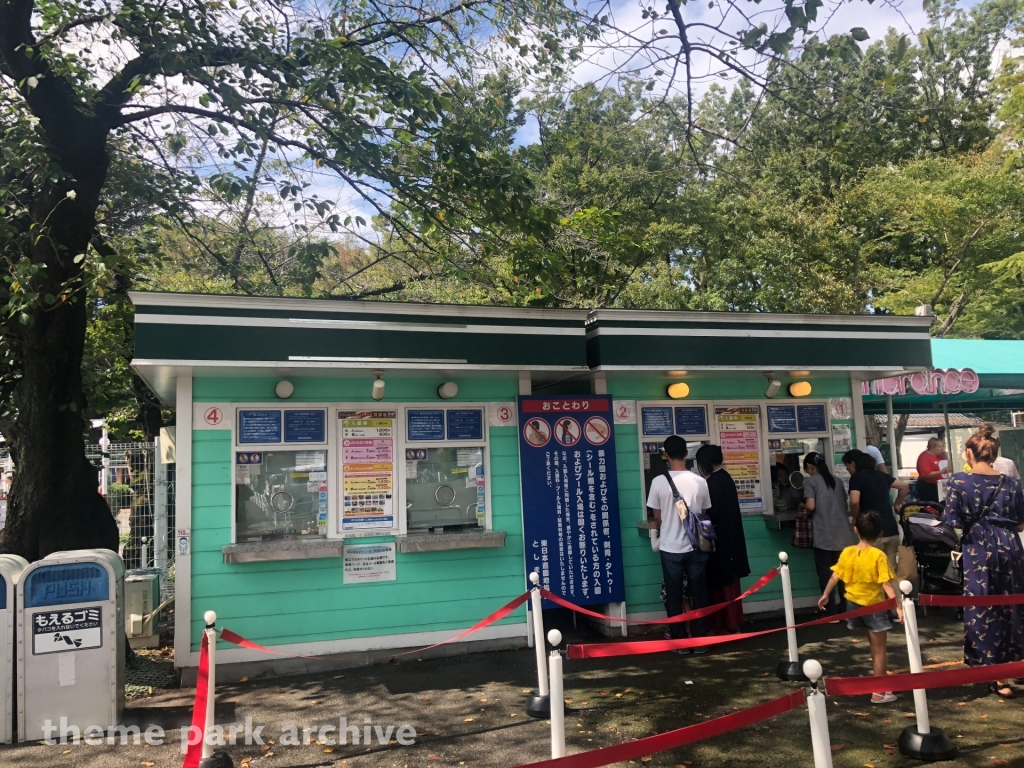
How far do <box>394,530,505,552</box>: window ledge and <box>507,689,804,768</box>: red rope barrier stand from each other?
397 centimetres

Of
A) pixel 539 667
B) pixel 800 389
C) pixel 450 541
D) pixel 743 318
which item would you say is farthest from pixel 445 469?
pixel 800 389

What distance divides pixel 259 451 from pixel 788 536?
5585 mm

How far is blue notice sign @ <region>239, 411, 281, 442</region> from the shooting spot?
22.2 feet

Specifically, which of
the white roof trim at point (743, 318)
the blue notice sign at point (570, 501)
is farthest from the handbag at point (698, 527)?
the white roof trim at point (743, 318)

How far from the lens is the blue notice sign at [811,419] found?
8633 millimetres

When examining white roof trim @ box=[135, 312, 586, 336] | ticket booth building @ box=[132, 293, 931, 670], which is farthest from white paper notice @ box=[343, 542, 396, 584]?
white roof trim @ box=[135, 312, 586, 336]

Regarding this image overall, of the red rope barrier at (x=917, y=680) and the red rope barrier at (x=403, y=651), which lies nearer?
the red rope barrier at (x=917, y=680)

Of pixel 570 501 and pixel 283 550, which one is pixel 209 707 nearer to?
pixel 283 550

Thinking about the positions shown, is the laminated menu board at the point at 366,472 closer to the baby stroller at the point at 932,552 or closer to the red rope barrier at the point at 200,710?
the red rope barrier at the point at 200,710

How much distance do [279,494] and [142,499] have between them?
15.9 ft

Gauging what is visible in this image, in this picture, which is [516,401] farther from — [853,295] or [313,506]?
[853,295]

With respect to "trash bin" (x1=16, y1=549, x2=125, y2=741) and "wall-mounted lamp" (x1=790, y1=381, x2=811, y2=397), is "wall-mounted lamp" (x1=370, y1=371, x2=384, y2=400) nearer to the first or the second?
"trash bin" (x1=16, y1=549, x2=125, y2=741)

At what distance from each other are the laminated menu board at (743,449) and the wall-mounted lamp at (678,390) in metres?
0.51

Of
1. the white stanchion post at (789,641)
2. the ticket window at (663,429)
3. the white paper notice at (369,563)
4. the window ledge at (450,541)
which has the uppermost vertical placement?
the ticket window at (663,429)
